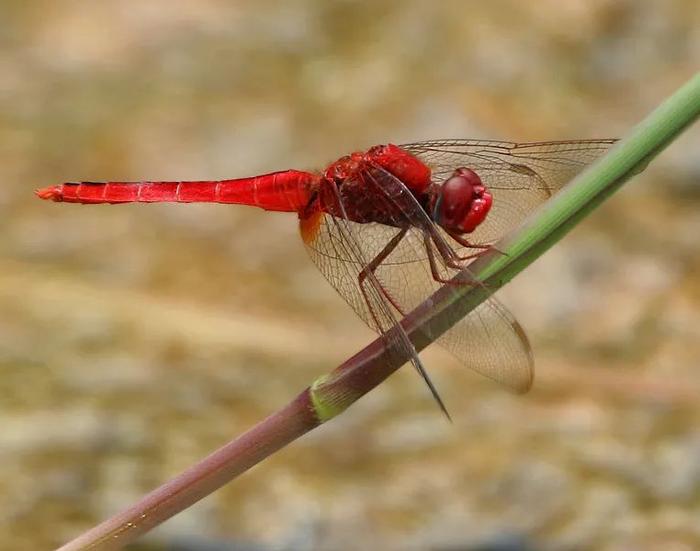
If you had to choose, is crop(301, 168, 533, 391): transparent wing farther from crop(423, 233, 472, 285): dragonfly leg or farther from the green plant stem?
the green plant stem

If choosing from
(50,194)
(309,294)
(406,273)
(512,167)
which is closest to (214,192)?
(50,194)

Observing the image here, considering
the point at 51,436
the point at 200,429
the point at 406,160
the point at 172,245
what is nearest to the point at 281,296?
the point at 172,245

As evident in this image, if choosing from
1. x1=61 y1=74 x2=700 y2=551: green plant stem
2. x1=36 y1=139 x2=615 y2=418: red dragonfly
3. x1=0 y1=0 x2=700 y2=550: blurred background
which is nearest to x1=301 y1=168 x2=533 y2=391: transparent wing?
x1=36 y1=139 x2=615 y2=418: red dragonfly

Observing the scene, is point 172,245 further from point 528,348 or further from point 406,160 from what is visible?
point 528,348

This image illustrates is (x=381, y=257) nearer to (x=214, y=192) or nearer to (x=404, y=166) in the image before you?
(x=404, y=166)

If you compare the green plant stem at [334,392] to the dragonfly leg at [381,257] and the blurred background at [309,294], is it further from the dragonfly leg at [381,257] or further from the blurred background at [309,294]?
the blurred background at [309,294]
